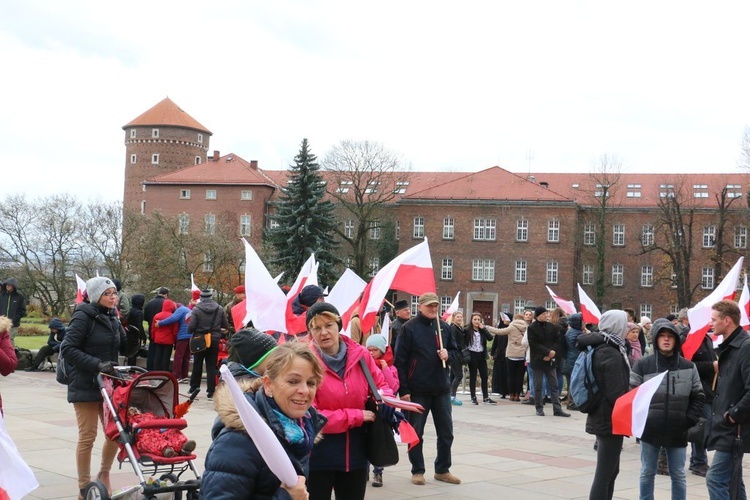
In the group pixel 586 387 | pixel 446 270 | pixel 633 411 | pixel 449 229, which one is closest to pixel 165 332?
pixel 586 387

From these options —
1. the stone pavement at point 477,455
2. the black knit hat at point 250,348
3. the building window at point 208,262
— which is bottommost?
the stone pavement at point 477,455

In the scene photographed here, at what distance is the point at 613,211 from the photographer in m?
79.8

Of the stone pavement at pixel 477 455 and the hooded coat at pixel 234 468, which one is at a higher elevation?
the hooded coat at pixel 234 468

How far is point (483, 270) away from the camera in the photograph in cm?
7988

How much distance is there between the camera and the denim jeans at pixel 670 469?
318 inches

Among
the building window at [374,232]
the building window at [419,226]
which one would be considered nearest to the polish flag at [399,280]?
the building window at [374,232]

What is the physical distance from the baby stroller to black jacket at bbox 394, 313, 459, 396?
9.41 ft

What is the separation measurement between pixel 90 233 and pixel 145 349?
57562 millimetres

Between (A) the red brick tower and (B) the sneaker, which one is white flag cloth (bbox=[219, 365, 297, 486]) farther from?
(A) the red brick tower

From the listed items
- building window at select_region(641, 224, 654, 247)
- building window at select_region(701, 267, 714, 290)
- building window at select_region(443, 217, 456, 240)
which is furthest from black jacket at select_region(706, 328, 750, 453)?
building window at select_region(701, 267, 714, 290)

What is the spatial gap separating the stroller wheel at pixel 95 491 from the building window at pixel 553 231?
72.7m

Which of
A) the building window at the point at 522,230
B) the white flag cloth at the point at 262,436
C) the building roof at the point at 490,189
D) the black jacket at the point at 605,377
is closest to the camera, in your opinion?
the white flag cloth at the point at 262,436

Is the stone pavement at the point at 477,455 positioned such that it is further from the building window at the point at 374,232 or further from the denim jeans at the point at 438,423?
the building window at the point at 374,232

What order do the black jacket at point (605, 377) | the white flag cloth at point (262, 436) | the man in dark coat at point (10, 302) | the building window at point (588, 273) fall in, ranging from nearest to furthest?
the white flag cloth at point (262, 436), the black jacket at point (605, 377), the man in dark coat at point (10, 302), the building window at point (588, 273)
